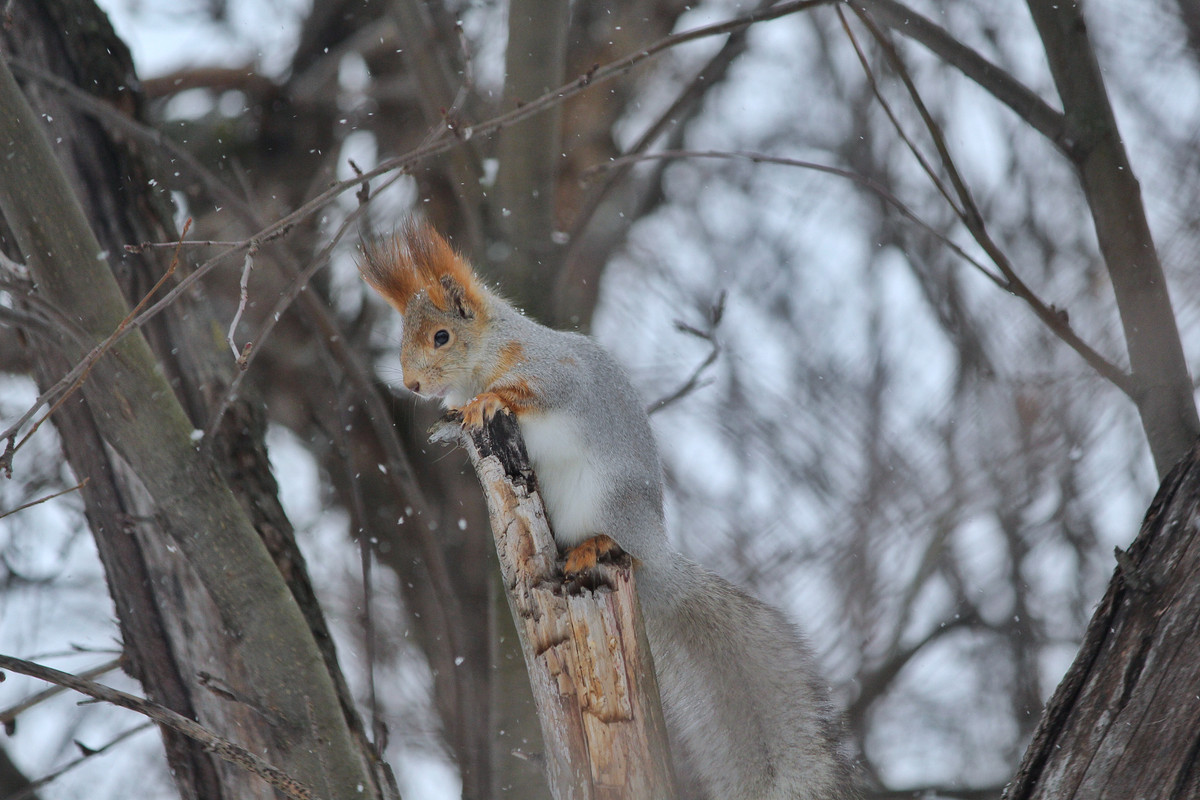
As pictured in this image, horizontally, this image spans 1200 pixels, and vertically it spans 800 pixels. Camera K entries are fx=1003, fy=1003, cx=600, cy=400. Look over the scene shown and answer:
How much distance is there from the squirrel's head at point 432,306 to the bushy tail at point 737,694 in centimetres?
65

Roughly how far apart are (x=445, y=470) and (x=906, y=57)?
280 cm

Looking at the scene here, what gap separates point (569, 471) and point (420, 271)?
2.13 feet

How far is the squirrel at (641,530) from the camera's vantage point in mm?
2146

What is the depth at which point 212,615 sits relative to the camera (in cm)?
221

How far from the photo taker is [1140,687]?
149cm

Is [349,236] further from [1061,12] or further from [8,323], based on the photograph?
[1061,12]

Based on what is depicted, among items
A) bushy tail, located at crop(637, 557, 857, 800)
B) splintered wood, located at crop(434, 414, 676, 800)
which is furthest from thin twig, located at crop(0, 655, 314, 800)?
bushy tail, located at crop(637, 557, 857, 800)

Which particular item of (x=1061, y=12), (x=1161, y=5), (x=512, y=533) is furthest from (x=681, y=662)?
(x=1161, y=5)

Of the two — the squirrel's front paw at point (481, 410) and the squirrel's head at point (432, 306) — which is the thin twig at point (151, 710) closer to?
the squirrel's front paw at point (481, 410)

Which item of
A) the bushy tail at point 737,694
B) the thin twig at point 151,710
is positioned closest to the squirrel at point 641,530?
the bushy tail at point 737,694

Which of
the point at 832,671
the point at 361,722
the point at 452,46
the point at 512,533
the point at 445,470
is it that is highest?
the point at 452,46

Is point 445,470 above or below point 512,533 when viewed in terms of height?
above

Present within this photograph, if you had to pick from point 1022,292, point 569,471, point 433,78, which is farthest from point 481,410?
point 433,78

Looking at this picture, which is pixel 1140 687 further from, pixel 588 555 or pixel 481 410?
pixel 481 410
